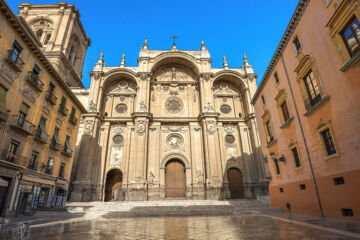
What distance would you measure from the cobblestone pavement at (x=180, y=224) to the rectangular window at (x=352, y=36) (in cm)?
665

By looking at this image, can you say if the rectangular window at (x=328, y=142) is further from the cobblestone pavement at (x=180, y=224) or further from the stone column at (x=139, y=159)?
the stone column at (x=139, y=159)

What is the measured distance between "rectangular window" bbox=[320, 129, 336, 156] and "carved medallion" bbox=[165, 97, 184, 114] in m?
19.2

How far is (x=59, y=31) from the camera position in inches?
1198

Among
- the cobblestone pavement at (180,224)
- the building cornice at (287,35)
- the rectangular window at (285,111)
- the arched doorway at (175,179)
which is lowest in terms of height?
the cobblestone pavement at (180,224)

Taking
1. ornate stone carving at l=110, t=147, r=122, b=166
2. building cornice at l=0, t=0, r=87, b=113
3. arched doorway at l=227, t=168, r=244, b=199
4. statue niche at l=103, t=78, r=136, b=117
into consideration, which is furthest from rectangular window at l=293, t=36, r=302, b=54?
ornate stone carving at l=110, t=147, r=122, b=166

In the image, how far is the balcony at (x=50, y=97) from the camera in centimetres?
1518

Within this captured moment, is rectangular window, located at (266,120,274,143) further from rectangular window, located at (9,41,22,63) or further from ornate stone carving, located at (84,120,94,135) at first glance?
ornate stone carving, located at (84,120,94,135)

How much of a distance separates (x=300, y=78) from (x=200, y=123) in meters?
15.2

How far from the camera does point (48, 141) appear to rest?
50.4 feet

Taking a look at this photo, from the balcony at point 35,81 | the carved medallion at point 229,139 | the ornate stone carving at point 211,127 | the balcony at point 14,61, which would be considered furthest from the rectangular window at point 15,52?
the carved medallion at point 229,139

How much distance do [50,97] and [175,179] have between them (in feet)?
51.1

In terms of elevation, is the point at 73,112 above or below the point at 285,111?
above

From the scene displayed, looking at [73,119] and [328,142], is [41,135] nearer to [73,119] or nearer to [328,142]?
[73,119]

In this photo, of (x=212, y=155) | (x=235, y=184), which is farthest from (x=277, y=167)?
(x=235, y=184)
